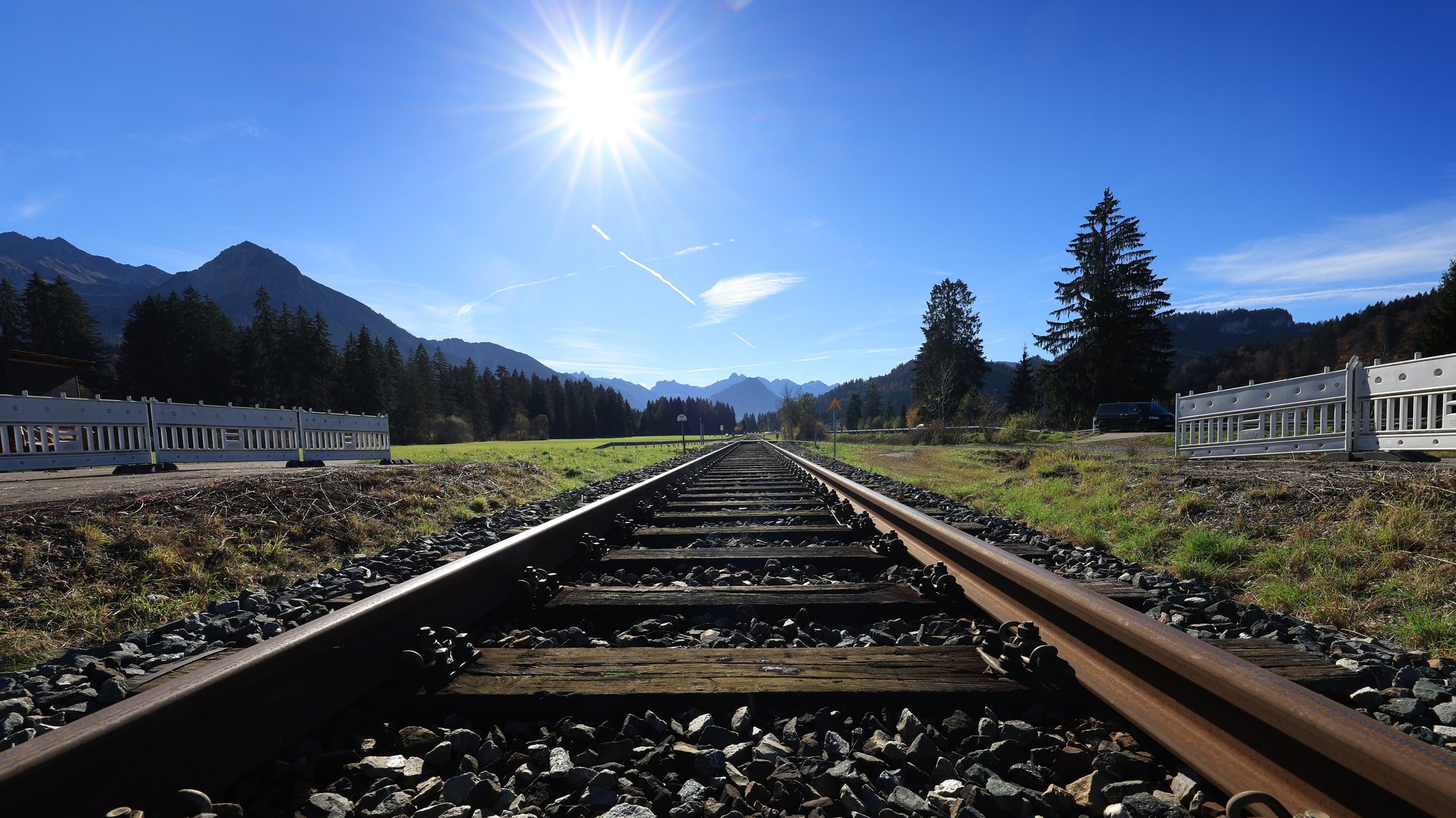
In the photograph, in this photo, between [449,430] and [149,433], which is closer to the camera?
[149,433]

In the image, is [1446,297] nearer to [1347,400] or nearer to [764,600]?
[1347,400]

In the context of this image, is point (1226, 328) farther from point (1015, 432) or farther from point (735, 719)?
point (735, 719)

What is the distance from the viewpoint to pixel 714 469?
10.7 m

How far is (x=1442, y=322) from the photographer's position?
33.2 m

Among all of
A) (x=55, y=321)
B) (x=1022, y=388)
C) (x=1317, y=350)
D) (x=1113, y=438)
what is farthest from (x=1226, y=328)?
(x=55, y=321)

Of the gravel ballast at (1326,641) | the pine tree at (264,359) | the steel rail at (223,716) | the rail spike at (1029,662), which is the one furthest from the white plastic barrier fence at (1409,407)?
the pine tree at (264,359)

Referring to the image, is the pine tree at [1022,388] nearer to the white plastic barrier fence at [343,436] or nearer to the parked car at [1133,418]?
the parked car at [1133,418]

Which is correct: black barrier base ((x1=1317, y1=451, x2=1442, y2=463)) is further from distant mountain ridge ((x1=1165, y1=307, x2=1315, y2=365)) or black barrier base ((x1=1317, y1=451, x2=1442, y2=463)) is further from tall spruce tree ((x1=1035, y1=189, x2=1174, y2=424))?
distant mountain ridge ((x1=1165, y1=307, x2=1315, y2=365))

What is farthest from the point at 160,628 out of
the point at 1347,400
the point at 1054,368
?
the point at 1054,368

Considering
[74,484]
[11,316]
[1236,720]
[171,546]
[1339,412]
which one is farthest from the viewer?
[11,316]

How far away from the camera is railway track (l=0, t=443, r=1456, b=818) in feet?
3.69

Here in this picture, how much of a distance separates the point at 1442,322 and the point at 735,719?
52.4 meters

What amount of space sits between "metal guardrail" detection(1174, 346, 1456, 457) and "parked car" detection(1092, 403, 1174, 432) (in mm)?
17893

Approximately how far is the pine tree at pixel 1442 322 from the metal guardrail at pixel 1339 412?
40200 millimetres
